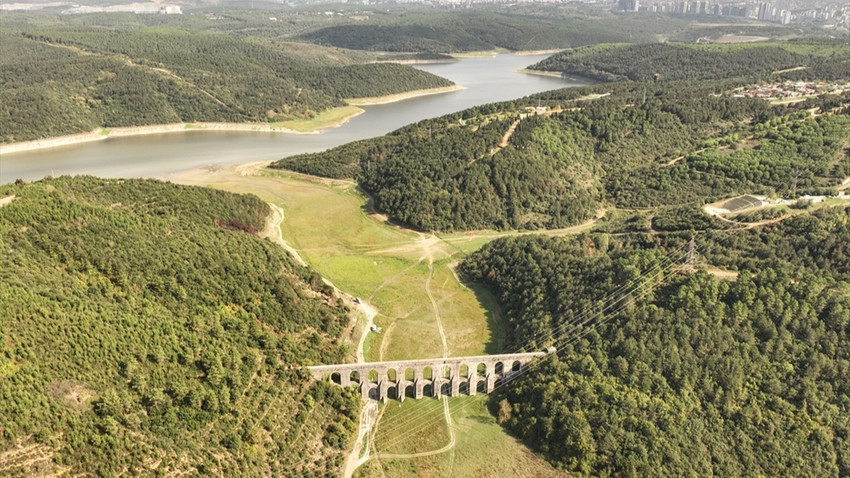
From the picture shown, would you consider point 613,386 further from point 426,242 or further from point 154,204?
point 154,204

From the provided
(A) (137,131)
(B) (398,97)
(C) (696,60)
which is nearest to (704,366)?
(A) (137,131)

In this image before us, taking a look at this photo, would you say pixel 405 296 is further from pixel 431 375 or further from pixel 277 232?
pixel 277 232

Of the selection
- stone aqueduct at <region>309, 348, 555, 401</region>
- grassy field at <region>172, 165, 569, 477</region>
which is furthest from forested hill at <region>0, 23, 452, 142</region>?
stone aqueduct at <region>309, 348, 555, 401</region>

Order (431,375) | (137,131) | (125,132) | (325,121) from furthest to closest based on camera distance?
(325,121) → (137,131) → (125,132) → (431,375)

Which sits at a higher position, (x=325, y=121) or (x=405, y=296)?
(x=325, y=121)

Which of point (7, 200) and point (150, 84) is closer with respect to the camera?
point (7, 200)

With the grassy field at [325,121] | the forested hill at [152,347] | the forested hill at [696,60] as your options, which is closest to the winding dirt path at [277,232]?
the forested hill at [152,347]
